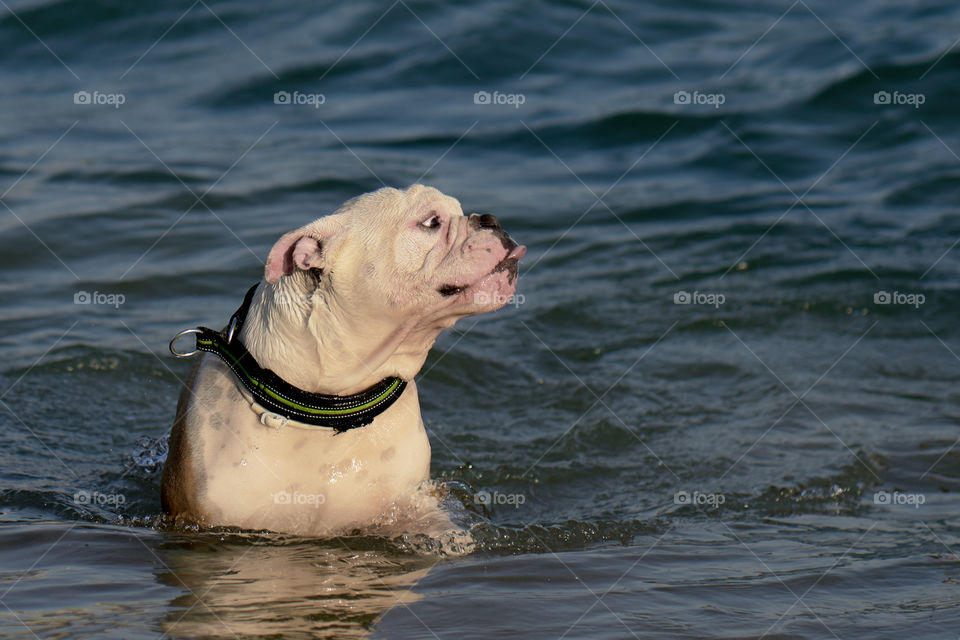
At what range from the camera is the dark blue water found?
4.58 metres

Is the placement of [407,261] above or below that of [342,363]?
above

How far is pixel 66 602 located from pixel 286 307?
56.0 inches

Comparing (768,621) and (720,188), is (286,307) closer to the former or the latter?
(768,621)

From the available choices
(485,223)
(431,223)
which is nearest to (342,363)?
(431,223)

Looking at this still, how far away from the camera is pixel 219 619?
406 centimetres

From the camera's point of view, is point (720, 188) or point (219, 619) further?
point (720, 188)

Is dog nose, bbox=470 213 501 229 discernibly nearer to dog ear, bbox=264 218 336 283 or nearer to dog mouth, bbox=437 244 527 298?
dog mouth, bbox=437 244 527 298

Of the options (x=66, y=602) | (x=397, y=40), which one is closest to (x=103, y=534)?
(x=66, y=602)

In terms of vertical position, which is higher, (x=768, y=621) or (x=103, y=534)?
(x=103, y=534)

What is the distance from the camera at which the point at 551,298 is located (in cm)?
919

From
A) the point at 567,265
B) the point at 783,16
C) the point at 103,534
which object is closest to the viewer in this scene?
the point at 103,534

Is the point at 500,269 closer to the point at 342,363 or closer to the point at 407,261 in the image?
the point at 407,261

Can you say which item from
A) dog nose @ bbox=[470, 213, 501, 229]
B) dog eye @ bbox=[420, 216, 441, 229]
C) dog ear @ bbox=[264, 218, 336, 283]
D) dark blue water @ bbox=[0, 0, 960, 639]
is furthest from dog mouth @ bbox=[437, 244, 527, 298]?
dark blue water @ bbox=[0, 0, 960, 639]

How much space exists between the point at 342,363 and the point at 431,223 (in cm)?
69
